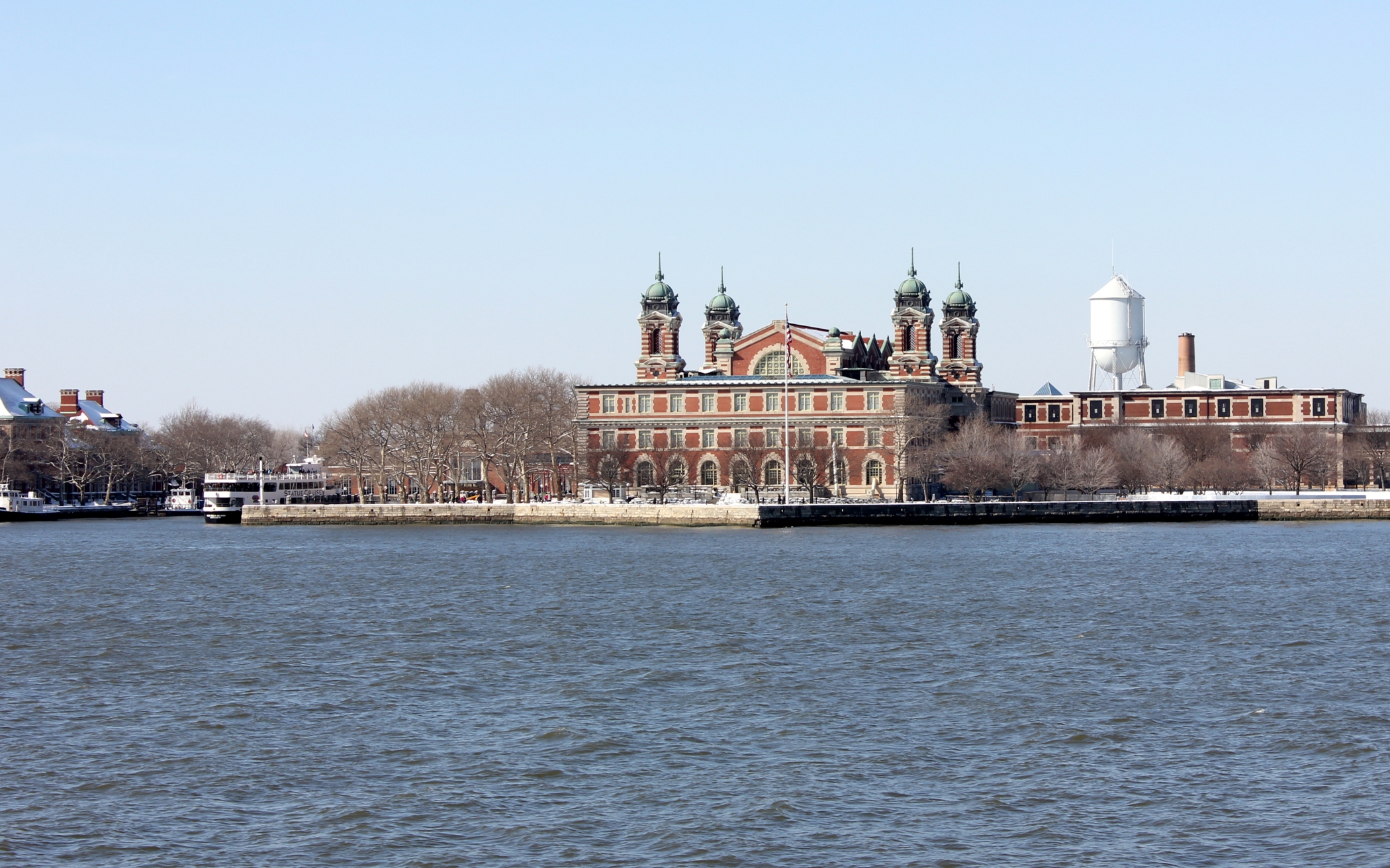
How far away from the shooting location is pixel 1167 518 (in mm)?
92312

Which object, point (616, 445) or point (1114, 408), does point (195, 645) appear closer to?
point (616, 445)

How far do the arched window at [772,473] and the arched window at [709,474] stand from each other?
3.23 meters

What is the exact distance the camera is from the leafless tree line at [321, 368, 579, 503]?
118 meters

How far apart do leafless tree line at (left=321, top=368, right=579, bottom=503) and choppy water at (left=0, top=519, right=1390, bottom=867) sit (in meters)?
61.1

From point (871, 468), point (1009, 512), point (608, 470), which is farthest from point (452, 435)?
point (1009, 512)

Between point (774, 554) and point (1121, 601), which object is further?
point (774, 554)

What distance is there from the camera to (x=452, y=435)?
119 meters

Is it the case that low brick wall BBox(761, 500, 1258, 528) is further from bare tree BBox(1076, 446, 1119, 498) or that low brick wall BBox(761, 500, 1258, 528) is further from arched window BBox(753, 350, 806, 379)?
arched window BBox(753, 350, 806, 379)

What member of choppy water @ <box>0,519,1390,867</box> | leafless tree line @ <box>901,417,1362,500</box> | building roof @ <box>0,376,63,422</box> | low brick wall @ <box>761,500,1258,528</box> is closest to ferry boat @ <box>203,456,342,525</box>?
building roof @ <box>0,376,63,422</box>

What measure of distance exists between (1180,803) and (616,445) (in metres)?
91.6

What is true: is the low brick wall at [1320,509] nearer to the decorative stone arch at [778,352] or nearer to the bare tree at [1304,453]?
the bare tree at [1304,453]

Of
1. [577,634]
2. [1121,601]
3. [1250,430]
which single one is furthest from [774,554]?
[1250,430]

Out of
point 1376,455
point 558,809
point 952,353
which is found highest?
point 952,353

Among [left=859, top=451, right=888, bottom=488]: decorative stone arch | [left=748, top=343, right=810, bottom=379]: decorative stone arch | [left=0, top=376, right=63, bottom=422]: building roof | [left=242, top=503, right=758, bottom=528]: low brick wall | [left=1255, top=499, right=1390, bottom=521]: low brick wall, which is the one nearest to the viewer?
[left=242, top=503, right=758, bottom=528]: low brick wall
